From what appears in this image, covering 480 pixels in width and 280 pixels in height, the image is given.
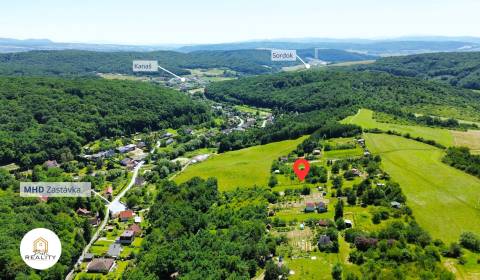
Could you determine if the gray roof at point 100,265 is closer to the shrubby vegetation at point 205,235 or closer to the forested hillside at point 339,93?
the shrubby vegetation at point 205,235

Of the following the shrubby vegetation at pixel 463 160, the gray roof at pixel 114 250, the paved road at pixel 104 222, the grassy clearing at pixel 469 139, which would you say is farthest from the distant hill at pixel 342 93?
the gray roof at pixel 114 250

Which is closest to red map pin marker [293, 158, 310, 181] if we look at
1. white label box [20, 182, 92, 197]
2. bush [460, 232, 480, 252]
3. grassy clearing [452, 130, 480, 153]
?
bush [460, 232, 480, 252]

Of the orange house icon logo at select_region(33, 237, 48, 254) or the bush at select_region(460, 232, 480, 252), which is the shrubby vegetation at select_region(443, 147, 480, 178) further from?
the orange house icon logo at select_region(33, 237, 48, 254)

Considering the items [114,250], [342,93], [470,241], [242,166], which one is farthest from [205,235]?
[342,93]

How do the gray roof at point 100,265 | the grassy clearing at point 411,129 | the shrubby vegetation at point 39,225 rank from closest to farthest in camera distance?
the shrubby vegetation at point 39,225
the gray roof at point 100,265
the grassy clearing at point 411,129

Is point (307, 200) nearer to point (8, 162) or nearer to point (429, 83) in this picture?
point (8, 162)

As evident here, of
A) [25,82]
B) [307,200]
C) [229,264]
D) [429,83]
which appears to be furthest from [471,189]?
[25,82]
